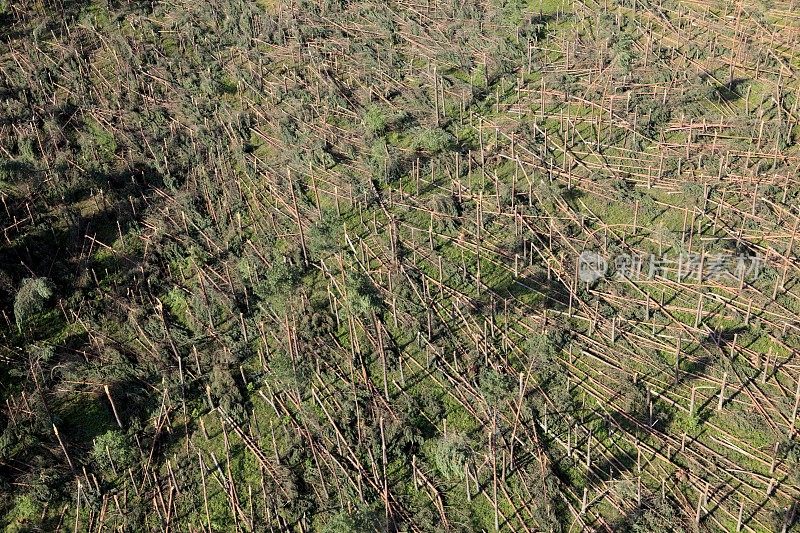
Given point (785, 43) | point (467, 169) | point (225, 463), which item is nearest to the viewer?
point (225, 463)

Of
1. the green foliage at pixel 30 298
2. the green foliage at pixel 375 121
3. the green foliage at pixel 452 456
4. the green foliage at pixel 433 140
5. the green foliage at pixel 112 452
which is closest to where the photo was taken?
the green foliage at pixel 452 456

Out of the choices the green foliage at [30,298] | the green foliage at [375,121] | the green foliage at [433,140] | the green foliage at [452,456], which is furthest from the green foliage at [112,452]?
the green foliage at [375,121]

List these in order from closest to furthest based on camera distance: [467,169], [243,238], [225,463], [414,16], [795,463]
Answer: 1. [795,463]
2. [225,463]
3. [243,238]
4. [467,169]
5. [414,16]

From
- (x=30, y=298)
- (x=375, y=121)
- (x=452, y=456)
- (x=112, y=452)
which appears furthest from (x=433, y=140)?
(x=112, y=452)

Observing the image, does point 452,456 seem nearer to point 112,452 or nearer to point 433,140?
point 112,452

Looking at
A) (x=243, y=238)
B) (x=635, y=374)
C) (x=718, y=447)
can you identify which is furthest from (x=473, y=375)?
(x=243, y=238)

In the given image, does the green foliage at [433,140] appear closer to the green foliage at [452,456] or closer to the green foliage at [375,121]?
the green foliage at [375,121]

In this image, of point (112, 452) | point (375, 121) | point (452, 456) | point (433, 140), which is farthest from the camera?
point (375, 121)

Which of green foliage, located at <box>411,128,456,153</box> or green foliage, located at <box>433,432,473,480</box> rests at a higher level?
green foliage, located at <box>411,128,456,153</box>

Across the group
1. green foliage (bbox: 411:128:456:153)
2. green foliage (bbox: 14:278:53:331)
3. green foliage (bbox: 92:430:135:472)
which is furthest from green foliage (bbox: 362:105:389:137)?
green foliage (bbox: 92:430:135:472)

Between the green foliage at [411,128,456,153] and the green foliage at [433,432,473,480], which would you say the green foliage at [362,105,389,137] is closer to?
the green foliage at [411,128,456,153]

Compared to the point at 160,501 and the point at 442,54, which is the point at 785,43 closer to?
the point at 442,54
